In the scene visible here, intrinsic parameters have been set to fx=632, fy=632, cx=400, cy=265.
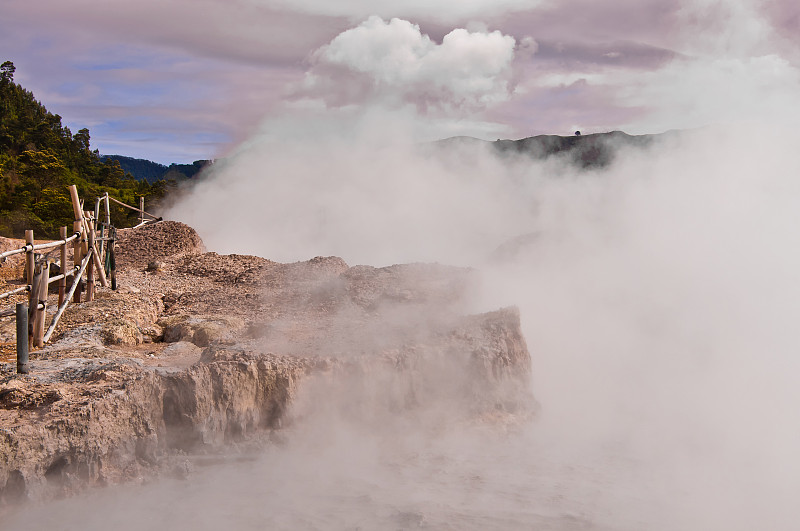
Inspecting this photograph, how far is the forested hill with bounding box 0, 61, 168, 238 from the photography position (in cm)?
2158

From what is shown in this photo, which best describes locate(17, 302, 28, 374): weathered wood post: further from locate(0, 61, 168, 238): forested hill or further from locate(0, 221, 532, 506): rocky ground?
locate(0, 61, 168, 238): forested hill

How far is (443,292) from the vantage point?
7.53 metres

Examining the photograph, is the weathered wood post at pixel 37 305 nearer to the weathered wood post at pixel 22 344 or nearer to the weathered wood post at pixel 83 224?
the weathered wood post at pixel 22 344

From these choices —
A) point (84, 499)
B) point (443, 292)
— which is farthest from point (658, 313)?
point (84, 499)

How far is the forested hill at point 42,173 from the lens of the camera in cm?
2158

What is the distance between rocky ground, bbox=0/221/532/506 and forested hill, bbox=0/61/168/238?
1379 centimetres

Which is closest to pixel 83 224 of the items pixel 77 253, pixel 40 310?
pixel 77 253

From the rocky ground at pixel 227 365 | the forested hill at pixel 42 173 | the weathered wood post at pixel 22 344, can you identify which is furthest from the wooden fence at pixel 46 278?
the forested hill at pixel 42 173

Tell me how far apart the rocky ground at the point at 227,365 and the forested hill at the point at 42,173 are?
13787mm

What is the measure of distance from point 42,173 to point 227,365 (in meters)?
25.0

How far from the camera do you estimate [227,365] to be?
510 cm

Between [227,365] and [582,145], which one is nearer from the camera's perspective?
[227,365]

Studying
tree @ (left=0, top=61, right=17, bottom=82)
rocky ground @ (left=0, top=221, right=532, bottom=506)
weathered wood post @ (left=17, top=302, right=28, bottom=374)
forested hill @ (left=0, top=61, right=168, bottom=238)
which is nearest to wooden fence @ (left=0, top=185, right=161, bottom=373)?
weathered wood post @ (left=17, top=302, right=28, bottom=374)

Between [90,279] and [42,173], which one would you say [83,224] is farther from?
[42,173]
